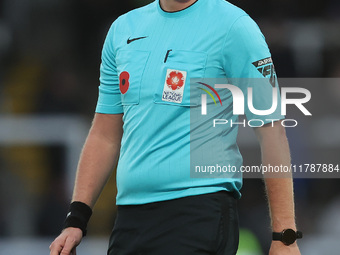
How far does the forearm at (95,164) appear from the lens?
9.66ft

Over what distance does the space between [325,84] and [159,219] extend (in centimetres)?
452

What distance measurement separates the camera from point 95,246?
6.06 m

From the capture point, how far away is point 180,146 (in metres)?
2.67

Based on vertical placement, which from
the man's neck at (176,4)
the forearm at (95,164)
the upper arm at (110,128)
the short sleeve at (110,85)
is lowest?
the forearm at (95,164)

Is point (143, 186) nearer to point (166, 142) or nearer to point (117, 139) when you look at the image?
point (166, 142)

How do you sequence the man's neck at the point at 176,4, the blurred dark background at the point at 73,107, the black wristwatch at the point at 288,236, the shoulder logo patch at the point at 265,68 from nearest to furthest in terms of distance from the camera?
the black wristwatch at the point at 288,236, the shoulder logo patch at the point at 265,68, the man's neck at the point at 176,4, the blurred dark background at the point at 73,107

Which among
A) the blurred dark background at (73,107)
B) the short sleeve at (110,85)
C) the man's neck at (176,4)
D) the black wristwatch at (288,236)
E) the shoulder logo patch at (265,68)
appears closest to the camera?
the black wristwatch at (288,236)

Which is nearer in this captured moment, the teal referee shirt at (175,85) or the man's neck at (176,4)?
the teal referee shirt at (175,85)

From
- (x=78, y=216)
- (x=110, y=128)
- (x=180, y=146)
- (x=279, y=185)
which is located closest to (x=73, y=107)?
(x=110, y=128)

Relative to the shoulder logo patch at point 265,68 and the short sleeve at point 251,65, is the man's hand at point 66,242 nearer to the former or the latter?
the short sleeve at point 251,65

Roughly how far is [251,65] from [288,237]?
0.61 metres

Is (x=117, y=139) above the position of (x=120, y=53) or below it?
below

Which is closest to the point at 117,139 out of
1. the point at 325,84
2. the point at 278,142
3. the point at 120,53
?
the point at 120,53

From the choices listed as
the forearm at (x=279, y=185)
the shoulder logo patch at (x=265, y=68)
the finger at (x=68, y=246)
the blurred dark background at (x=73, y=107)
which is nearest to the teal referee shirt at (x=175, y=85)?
the shoulder logo patch at (x=265, y=68)
